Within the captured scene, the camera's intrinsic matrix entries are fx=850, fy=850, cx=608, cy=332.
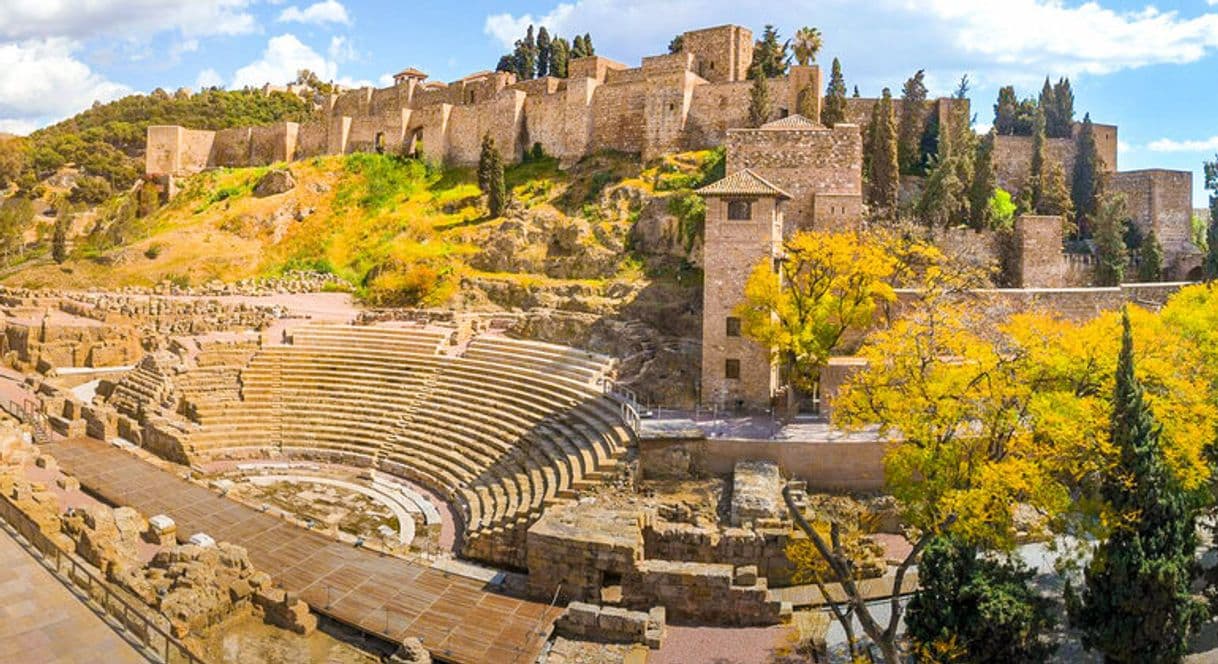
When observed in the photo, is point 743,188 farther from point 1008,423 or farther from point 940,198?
point 940,198

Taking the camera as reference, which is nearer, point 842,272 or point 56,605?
point 56,605

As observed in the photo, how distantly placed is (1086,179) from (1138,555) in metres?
31.7

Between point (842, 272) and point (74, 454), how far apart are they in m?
22.7

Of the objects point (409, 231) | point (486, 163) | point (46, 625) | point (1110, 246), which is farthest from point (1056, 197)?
point (46, 625)

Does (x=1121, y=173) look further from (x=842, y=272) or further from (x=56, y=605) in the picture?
(x=56, y=605)

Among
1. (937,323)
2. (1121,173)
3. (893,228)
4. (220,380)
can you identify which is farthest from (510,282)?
(1121,173)

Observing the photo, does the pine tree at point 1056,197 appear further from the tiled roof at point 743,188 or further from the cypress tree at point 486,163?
the cypress tree at point 486,163

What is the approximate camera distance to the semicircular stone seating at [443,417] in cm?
2114

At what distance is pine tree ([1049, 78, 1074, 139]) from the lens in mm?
43188

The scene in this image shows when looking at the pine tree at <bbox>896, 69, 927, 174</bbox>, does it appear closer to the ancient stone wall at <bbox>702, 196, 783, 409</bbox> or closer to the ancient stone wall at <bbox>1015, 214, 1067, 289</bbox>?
the ancient stone wall at <bbox>1015, 214, 1067, 289</bbox>

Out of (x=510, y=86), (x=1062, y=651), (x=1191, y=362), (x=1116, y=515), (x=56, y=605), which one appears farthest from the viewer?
(x=510, y=86)

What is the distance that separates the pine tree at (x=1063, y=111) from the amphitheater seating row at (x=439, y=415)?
29940 millimetres

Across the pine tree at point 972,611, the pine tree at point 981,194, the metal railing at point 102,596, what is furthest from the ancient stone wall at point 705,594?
the pine tree at point 981,194

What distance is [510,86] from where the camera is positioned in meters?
49.9
